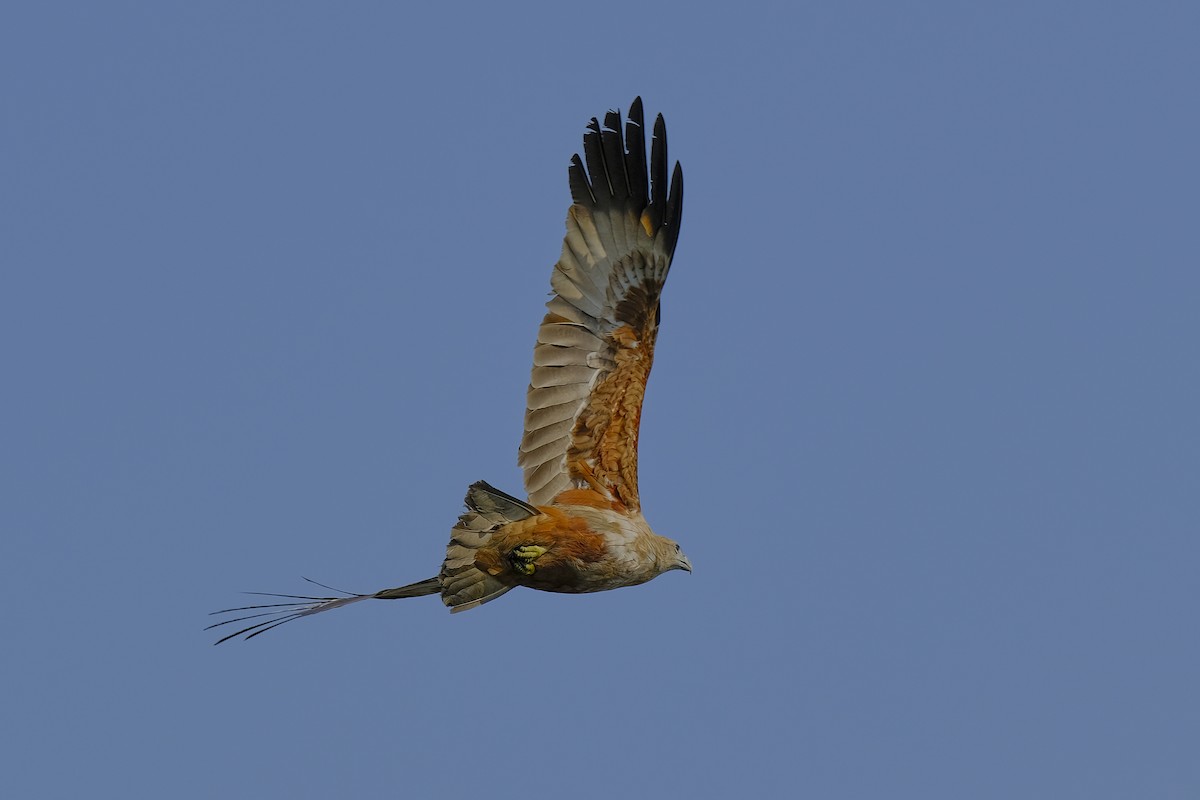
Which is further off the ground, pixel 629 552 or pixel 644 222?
pixel 644 222

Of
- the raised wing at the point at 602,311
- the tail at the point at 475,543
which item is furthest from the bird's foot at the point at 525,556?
the raised wing at the point at 602,311

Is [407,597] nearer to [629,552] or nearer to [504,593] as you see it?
Result: [504,593]

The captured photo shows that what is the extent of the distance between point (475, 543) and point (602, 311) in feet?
7.37

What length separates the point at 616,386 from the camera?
34.4 ft

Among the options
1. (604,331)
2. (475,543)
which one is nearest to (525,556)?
(475,543)

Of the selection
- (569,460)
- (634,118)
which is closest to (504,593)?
(569,460)

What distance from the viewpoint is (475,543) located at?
923 centimetres

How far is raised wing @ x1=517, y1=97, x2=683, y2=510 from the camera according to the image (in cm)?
1047

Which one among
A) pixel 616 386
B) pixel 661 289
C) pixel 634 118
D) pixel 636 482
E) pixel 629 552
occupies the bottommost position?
pixel 629 552

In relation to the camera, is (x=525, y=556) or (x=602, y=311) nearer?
(x=525, y=556)

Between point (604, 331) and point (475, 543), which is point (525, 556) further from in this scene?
point (604, 331)

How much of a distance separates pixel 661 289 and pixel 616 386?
81cm

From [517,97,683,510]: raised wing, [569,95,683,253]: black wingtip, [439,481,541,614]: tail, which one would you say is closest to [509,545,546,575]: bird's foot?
[439,481,541,614]: tail

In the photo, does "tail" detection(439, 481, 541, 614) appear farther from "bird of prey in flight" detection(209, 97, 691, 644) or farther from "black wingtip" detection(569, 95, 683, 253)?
"black wingtip" detection(569, 95, 683, 253)
